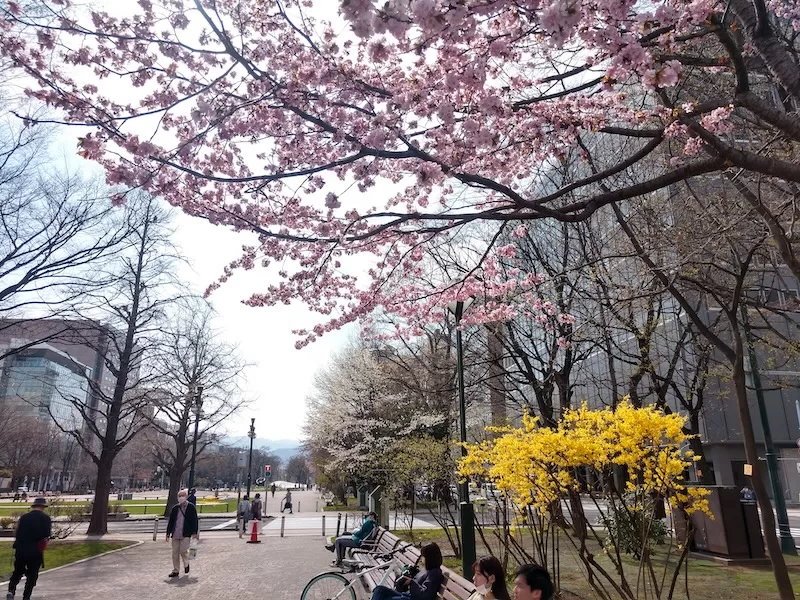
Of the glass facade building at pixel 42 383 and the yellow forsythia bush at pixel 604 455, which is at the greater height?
the glass facade building at pixel 42 383

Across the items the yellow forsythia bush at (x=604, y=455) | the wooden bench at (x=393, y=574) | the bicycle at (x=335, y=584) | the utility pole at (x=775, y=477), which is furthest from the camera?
the utility pole at (x=775, y=477)

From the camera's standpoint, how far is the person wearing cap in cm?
811

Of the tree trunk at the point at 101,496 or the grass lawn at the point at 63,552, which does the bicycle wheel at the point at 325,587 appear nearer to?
the grass lawn at the point at 63,552

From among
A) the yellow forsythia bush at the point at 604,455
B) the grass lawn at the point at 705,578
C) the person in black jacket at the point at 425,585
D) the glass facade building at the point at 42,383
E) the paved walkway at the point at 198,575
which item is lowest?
the paved walkway at the point at 198,575

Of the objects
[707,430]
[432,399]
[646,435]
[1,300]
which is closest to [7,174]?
[1,300]

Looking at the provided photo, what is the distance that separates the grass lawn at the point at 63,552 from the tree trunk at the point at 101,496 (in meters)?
3.73

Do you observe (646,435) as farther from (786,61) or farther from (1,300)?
(1,300)

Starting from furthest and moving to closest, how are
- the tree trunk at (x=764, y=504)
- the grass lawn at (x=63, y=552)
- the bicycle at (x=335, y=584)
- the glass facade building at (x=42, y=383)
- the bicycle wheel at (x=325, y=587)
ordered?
the glass facade building at (x=42, y=383) → the grass lawn at (x=63, y=552) → the bicycle wheel at (x=325, y=587) → the bicycle at (x=335, y=584) → the tree trunk at (x=764, y=504)

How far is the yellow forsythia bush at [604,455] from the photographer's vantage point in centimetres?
555

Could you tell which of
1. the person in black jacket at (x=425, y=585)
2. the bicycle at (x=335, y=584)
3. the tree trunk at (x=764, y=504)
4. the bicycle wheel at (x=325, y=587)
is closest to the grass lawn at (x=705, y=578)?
the tree trunk at (x=764, y=504)

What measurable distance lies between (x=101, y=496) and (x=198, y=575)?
1137 cm

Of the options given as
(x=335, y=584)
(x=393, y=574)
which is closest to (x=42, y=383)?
(x=335, y=584)

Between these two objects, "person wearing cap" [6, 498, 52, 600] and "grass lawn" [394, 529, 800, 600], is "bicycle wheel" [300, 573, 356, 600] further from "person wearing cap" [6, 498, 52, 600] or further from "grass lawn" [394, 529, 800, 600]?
"person wearing cap" [6, 498, 52, 600]

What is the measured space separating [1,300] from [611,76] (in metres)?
12.2
